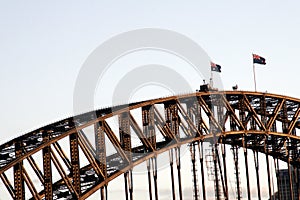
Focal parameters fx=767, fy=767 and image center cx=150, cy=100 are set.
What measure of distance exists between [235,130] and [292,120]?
12.0 m

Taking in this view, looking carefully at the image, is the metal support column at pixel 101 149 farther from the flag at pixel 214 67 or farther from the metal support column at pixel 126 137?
the flag at pixel 214 67

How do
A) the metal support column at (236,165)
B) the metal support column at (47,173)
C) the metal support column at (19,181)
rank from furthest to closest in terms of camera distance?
1. the metal support column at (236,165)
2. the metal support column at (47,173)
3. the metal support column at (19,181)

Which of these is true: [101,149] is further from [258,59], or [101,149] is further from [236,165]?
[258,59]

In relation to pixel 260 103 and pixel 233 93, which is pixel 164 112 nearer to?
pixel 233 93

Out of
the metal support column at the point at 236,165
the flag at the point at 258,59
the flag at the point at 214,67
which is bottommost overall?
the metal support column at the point at 236,165

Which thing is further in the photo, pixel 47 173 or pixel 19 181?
pixel 47 173

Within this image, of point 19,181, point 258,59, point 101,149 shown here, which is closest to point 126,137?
point 101,149

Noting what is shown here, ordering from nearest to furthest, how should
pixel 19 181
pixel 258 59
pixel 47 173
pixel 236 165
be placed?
pixel 19 181
pixel 47 173
pixel 236 165
pixel 258 59

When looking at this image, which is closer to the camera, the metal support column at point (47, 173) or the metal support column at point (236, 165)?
the metal support column at point (47, 173)

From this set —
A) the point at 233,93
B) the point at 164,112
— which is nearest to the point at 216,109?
the point at 233,93

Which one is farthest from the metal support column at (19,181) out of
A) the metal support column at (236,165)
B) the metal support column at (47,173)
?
the metal support column at (236,165)

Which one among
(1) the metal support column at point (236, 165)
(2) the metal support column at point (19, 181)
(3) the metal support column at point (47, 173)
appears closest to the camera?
(2) the metal support column at point (19, 181)

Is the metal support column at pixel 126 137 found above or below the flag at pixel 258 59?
below

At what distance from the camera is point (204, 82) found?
86.6 meters
